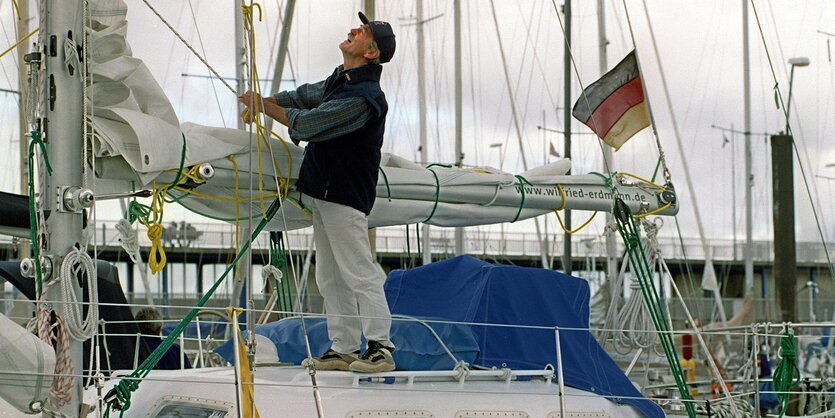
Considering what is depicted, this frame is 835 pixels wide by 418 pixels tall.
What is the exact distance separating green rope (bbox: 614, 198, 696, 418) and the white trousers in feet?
6.37

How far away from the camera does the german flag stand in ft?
27.0

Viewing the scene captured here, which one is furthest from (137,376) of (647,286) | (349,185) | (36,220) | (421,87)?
(421,87)

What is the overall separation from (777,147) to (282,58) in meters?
8.41

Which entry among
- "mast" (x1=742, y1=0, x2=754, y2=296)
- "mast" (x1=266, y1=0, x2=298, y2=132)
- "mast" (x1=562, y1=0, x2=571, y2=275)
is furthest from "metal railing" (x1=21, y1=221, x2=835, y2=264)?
"mast" (x1=266, y1=0, x2=298, y2=132)

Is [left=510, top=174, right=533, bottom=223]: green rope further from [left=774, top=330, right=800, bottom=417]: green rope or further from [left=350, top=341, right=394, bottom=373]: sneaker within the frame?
[left=350, top=341, right=394, bottom=373]: sneaker

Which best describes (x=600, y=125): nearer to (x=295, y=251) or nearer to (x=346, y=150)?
(x=346, y=150)

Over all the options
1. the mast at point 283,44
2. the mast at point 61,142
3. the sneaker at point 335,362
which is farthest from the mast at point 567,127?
the mast at point 61,142

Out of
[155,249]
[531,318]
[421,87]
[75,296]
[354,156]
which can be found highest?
[421,87]

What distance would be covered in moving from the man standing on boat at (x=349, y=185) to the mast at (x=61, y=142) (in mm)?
1019

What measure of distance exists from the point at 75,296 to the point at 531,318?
301 cm

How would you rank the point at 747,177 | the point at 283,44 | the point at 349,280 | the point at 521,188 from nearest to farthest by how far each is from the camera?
the point at 349,280
the point at 521,188
the point at 283,44
the point at 747,177

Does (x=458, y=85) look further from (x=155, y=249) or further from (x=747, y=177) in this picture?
(x=155, y=249)

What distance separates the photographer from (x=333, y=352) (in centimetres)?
617

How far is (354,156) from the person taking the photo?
6.11 m
